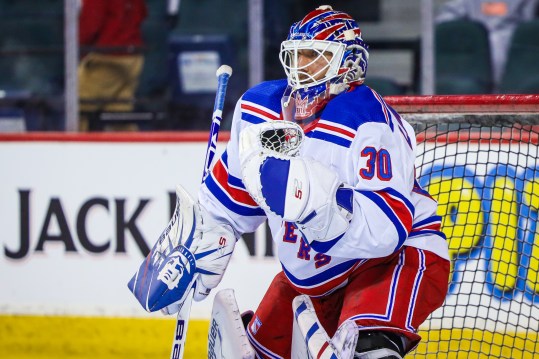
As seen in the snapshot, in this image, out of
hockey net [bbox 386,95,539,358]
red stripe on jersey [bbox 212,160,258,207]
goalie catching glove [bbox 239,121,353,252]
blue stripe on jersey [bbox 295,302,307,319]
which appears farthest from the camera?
hockey net [bbox 386,95,539,358]

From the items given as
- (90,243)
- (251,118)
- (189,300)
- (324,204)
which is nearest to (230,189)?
(251,118)

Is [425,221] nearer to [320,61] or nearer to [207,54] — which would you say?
[320,61]

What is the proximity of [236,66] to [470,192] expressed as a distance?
1.32 m

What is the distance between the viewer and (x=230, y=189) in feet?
8.50

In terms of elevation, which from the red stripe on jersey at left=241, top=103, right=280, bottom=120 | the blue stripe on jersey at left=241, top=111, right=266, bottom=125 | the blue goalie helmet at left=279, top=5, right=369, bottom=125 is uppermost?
the blue goalie helmet at left=279, top=5, right=369, bottom=125

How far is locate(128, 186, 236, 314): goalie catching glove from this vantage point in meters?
2.54

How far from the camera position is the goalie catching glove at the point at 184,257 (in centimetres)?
254

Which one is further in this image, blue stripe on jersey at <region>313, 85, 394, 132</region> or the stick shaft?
the stick shaft

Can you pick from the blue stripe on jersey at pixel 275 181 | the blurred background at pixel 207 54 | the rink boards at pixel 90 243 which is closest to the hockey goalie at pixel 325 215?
the blue stripe on jersey at pixel 275 181

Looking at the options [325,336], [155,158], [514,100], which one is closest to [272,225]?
[325,336]

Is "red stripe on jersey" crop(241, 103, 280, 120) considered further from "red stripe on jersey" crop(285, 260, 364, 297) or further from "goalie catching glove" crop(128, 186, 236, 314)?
"red stripe on jersey" crop(285, 260, 364, 297)

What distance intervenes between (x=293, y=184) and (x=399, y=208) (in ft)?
0.83

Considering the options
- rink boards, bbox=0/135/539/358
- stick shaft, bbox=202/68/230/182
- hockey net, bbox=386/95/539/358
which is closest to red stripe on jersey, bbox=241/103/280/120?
stick shaft, bbox=202/68/230/182

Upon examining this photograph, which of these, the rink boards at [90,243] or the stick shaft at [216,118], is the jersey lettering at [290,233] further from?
the rink boards at [90,243]
